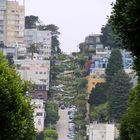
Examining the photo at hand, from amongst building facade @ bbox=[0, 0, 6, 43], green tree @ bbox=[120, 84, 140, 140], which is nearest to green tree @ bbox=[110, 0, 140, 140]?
green tree @ bbox=[120, 84, 140, 140]

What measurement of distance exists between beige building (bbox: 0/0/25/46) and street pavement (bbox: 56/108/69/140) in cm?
2419

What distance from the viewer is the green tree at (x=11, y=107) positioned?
24750mm

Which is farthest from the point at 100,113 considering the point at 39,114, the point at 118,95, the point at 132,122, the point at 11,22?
the point at 132,122

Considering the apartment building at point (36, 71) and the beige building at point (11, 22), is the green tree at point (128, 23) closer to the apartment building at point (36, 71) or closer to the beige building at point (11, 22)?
the apartment building at point (36, 71)

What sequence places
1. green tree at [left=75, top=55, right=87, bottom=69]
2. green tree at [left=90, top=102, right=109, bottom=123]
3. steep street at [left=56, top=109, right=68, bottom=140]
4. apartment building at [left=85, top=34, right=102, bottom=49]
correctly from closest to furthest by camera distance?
green tree at [left=90, top=102, right=109, bottom=123]
steep street at [left=56, top=109, right=68, bottom=140]
green tree at [left=75, top=55, right=87, bottom=69]
apartment building at [left=85, top=34, right=102, bottom=49]

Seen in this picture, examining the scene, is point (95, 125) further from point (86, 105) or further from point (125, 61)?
point (125, 61)

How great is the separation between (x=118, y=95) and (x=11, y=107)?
69639mm

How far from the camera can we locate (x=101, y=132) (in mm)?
88562

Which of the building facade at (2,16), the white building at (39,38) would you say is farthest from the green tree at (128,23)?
the white building at (39,38)

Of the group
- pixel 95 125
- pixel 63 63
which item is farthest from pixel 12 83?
pixel 63 63

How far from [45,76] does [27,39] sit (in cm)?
2326

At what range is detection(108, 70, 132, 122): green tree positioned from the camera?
93188mm

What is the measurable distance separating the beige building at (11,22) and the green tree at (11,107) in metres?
107

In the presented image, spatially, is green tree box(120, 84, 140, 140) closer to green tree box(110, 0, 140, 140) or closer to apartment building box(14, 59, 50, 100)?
green tree box(110, 0, 140, 140)
